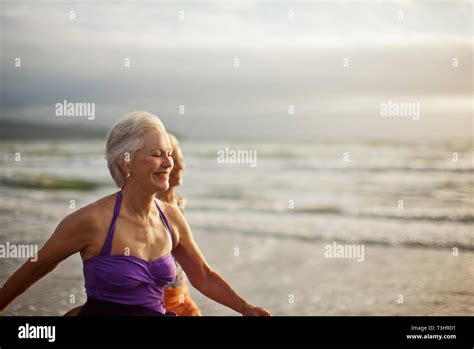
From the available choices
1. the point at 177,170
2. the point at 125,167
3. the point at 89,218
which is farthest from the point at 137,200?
the point at 177,170

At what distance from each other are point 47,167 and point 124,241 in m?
18.8

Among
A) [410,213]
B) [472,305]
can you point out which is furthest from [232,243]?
[410,213]

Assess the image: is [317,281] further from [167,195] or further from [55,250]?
[55,250]

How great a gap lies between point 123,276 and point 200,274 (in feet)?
1.53

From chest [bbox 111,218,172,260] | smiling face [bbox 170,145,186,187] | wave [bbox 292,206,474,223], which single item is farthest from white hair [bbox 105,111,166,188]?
wave [bbox 292,206,474,223]

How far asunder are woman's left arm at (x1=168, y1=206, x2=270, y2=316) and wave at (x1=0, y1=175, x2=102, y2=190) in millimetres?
14625

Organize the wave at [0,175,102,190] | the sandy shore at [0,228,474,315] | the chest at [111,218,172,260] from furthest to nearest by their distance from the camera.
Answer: the wave at [0,175,102,190]
the sandy shore at [0,228,474,315]
the chest at [111,218,172,260]

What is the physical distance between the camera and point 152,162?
2826 mm

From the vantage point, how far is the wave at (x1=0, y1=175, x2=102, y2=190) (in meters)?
17.3

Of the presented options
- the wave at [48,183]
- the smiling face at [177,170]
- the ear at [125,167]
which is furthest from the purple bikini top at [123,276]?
the wave at [48,183]

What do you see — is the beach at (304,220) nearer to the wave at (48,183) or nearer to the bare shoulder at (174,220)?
the wave at (48,183)

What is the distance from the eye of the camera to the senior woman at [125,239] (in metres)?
2.70

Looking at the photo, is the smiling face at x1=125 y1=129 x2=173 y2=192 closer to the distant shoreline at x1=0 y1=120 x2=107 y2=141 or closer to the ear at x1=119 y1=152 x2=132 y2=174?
the ear at x1=119 y1=152 x2=132 y2=174

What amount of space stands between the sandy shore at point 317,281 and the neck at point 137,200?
11.8 ft
